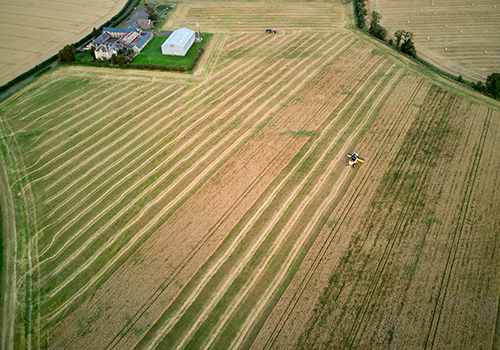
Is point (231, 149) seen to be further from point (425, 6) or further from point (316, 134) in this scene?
point (425, 6)

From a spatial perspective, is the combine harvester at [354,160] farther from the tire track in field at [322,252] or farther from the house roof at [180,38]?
the house roof at [180,38]

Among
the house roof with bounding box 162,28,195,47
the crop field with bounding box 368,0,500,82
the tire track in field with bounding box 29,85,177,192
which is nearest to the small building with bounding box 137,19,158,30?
the house roof with bounding box 162,28,195,47

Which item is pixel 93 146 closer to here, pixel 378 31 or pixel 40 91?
pixel 40 91

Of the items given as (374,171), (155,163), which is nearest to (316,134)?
(374,171)

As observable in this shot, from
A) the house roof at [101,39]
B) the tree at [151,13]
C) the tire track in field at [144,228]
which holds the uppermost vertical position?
the tree at [151,13]

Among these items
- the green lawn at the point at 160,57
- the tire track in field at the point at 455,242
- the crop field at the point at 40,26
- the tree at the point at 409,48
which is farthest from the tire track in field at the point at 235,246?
the crop field at the point at 40,26

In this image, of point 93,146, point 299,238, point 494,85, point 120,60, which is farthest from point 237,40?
point 299,238

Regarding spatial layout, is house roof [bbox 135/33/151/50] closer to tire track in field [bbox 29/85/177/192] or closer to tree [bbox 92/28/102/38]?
tree [bbox 92/28/102/38]
